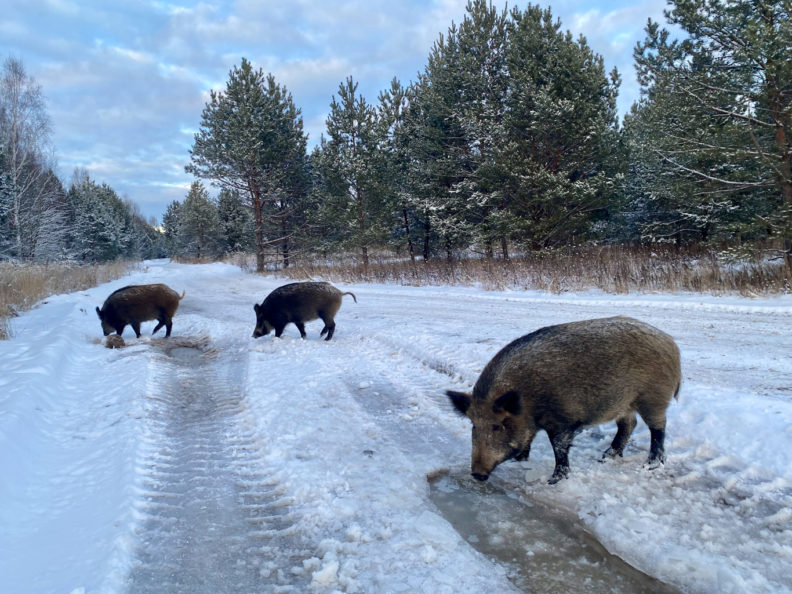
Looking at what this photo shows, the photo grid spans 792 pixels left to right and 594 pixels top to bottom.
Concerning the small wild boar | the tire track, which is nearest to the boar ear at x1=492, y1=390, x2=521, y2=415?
the tire track

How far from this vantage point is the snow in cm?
246

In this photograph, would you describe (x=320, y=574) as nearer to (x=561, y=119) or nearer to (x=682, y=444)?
(x=682, y=444)

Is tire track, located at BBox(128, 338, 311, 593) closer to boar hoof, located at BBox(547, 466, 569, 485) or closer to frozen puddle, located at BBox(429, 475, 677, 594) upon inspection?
frozen puddle, located at BBox(429, 475, 677, 594)

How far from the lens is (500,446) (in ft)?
11.0

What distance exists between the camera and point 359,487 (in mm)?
3314

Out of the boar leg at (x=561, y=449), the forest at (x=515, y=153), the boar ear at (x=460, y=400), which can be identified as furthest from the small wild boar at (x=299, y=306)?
the forest at (x=515, y=153)

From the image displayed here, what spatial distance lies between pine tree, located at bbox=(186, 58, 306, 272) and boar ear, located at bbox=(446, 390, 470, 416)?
26760 mm

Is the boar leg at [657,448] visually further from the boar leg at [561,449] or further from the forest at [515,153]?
the forest at [515,153]

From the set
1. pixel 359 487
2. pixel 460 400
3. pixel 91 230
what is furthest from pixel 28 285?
pixel 91 230

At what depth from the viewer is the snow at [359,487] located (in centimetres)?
246

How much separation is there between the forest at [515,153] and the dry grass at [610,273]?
0.64 metres

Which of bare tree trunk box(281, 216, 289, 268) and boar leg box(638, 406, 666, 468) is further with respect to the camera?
bare tree trunk box(281, 216, 289, 268)

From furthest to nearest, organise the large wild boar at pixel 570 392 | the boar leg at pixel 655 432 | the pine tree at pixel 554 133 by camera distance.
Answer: the pine tree at pixel 554 133 < the boar leg at pixel 655 432 < the large wild boar at pixel 570 392

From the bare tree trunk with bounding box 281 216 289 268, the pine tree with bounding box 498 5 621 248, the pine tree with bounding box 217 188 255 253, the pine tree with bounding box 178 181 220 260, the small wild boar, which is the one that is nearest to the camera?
the small wild boar
